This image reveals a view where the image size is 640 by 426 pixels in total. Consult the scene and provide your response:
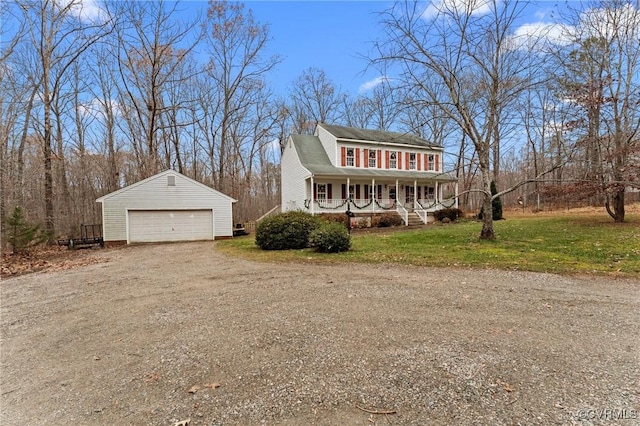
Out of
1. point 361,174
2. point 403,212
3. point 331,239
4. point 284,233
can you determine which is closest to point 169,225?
point 284,233

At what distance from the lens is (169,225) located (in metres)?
16.8

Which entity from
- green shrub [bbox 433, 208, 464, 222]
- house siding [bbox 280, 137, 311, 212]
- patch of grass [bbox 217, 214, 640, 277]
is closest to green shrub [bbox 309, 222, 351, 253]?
patch of grass [bbox 217, 214, 640, 277]

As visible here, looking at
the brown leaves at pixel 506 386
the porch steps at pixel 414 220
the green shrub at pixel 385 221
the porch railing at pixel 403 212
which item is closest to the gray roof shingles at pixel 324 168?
the porch railing at pixel 403 212

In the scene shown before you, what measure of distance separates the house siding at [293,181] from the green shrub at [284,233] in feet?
25.6

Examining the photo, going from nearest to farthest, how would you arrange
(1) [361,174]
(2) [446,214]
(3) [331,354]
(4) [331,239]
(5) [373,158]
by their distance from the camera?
(3) [331,354] < (4) [331,239] < (1) [361,174] < (2) [446,214] < (5) [373,158]

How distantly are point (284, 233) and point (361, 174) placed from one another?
9824mm

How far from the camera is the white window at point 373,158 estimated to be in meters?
22.0

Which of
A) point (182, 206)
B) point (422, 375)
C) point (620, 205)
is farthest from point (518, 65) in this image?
point (182, 206)

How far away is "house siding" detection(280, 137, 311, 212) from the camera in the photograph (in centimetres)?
2022

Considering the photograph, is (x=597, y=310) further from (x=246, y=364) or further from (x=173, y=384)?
(x=173, y=384)

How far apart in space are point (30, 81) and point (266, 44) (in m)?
14.9

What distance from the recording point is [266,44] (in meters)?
23.7

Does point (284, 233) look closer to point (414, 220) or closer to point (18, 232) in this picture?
point (18, 232)

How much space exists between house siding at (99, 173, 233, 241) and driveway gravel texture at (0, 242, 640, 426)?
10.9 meters
